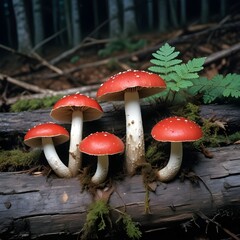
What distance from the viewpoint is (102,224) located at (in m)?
2.50

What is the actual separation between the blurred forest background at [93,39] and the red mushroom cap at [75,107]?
68.6 inches

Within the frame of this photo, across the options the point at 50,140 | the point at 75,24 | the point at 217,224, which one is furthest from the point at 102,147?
the point at 75,24

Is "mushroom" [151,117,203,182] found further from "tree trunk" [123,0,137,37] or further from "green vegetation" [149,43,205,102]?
"tree trunk" [123,0,137,37]

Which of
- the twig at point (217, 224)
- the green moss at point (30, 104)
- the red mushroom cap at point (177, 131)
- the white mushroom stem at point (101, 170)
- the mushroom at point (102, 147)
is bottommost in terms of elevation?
the twig at point (217, 224)

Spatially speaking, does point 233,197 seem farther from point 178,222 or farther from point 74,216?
point 74,216

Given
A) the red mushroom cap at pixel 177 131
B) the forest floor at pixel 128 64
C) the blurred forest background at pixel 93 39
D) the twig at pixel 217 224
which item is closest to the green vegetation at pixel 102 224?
the twig at pixel 217 224

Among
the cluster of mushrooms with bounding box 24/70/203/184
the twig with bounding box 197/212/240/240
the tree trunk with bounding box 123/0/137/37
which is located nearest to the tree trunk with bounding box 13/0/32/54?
the tree trunk with bounding box 123/0/137/37

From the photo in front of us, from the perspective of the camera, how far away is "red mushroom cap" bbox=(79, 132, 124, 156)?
243 centimetres

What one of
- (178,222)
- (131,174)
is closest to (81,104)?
(131,174)

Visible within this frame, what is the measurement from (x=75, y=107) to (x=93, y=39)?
6.05 metres

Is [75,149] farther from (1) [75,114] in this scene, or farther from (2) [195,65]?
(2) [195,65]

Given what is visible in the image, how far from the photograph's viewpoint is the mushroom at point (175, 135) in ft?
7.79

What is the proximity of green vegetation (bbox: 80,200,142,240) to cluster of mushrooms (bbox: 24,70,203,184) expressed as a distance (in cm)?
32

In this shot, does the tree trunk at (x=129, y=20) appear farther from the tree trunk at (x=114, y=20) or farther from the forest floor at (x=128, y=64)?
the forest floor at (x=128, y=64)
